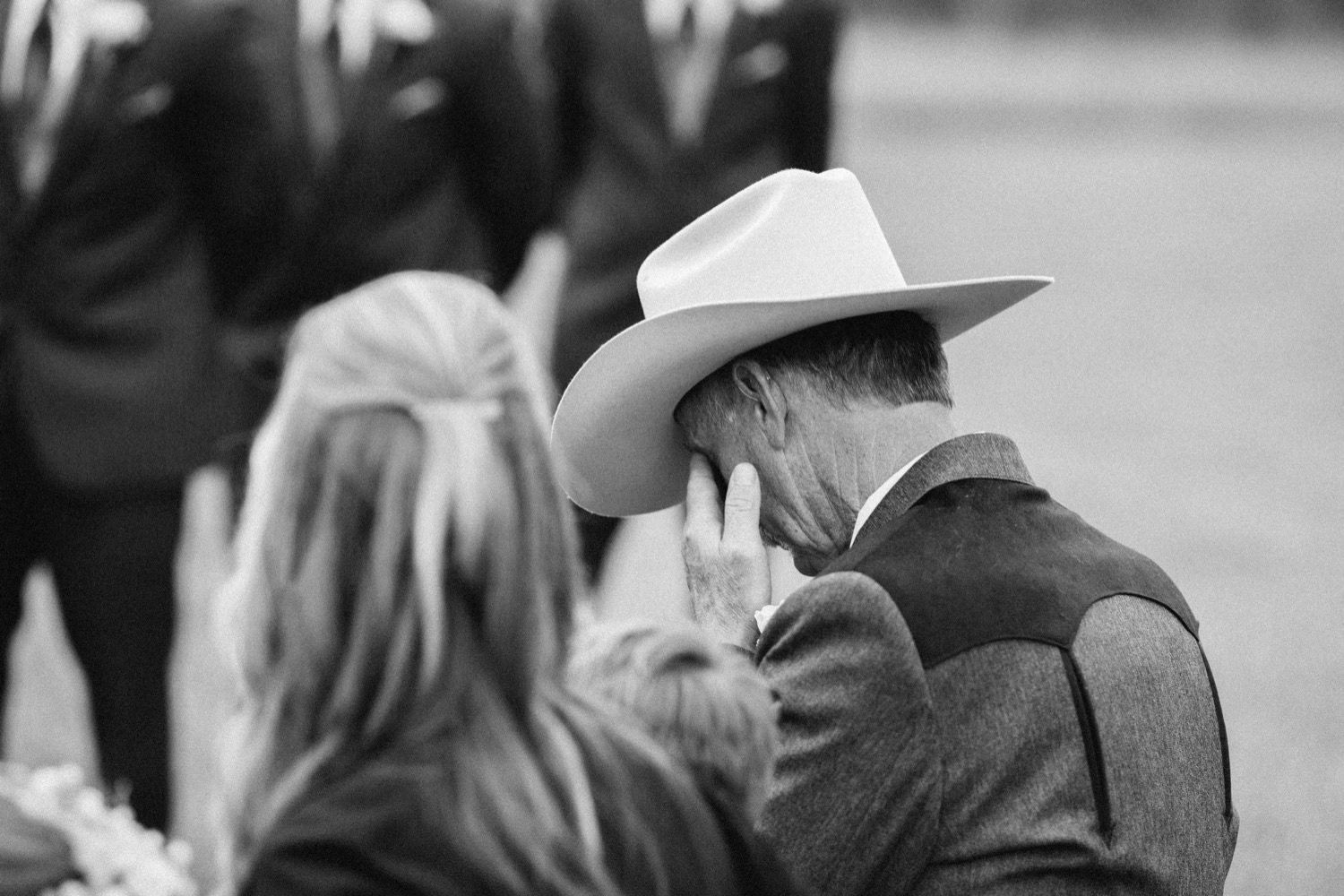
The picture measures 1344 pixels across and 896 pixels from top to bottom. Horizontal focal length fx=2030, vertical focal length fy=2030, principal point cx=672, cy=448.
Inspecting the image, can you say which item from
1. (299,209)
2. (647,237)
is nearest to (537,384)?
(299,209)

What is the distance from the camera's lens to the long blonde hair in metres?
1.67

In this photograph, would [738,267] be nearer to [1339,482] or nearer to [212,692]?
[212,692]

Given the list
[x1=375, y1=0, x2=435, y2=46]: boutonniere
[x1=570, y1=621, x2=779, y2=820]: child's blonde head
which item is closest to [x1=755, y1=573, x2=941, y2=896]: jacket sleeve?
[x1=570, y1=621, x2=779, y2=820]: child's blonde head

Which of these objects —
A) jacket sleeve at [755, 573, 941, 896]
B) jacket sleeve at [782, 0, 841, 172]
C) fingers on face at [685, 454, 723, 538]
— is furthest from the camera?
jacket sleeve at [782, 0, 841, 172]

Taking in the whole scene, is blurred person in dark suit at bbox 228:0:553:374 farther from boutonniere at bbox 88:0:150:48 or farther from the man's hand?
the man's hand

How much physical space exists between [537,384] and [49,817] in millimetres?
679

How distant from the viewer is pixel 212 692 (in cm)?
545

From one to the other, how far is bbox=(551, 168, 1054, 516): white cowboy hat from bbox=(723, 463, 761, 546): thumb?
0.51 ft

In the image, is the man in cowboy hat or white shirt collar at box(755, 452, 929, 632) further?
white shirt collar at box(755, 452, 929, 632)

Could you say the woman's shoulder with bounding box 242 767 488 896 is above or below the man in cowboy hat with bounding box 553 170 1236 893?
above

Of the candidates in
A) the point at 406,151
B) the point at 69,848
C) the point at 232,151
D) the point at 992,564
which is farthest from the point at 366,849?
the point at 406,151

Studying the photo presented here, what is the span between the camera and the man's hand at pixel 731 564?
2660mm

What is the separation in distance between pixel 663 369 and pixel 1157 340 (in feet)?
34.5

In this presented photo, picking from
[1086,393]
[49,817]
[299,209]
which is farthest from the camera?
[1086,393]
